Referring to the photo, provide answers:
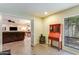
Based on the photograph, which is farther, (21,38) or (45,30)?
(21,38)

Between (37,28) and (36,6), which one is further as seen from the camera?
(37,28)

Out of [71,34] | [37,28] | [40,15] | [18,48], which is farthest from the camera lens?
[37,28]

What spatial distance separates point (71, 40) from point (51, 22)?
1850 mm

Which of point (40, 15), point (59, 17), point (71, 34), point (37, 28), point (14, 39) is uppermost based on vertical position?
point (40, 15)

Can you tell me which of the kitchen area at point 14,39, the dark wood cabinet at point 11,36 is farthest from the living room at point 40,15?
the dark wood cabinet at point 11,36

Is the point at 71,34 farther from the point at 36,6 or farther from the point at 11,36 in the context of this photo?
the point at 11,36

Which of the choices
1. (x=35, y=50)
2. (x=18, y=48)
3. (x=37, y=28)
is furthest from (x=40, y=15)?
(x=18, y=48)

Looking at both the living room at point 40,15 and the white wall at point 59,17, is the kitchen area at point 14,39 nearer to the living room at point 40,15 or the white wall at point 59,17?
the living room at point 40,15

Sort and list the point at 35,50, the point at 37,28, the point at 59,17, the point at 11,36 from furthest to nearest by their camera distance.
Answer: the point at 11,36 → the point at 37,28 → the point at 59,17 → the point at 35,50

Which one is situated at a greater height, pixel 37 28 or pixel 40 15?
pixel 40 15

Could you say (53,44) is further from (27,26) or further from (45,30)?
(27,26)

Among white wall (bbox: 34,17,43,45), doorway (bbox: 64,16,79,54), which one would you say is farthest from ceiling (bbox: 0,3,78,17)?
white wall (bbox: 34,17,43,45)
